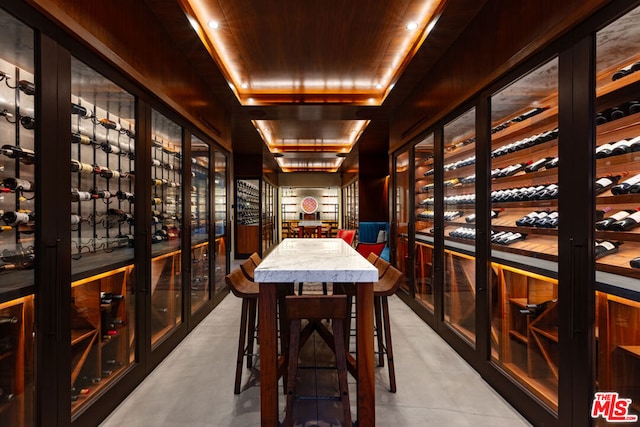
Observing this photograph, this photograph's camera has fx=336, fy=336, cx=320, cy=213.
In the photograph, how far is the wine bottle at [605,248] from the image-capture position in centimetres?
168

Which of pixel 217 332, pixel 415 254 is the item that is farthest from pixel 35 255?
pixel 415 254

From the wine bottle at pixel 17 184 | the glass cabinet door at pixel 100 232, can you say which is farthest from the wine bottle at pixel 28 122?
the glass cabinet door at pixel 100 232

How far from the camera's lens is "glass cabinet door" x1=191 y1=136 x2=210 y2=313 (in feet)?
12.6

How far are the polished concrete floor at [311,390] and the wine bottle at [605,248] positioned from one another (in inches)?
45.6

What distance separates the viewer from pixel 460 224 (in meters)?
3.20

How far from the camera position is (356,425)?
1971mm

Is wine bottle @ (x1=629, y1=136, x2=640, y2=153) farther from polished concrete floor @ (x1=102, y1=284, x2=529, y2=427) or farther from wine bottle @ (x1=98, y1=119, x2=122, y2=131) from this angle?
wine bottle @ (x1=98, y1=119, x2=122, y2=131)

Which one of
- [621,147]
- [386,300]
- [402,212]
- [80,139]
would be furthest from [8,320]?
[402,212]

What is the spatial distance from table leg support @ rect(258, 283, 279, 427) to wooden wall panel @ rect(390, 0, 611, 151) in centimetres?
207

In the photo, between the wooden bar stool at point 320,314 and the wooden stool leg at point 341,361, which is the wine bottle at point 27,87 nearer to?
the wooden bar stool at point 320,314

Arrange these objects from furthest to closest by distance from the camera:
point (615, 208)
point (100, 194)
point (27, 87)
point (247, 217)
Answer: point (247, 217)
point (100, 194)
point (615, 208)
point (27, 87)

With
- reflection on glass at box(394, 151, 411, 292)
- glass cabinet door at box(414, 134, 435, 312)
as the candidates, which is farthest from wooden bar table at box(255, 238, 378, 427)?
reflection on glass at box(394, 151, 411, 292)

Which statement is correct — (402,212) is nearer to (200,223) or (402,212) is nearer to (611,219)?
(200,223)

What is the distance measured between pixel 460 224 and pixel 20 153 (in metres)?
3.22
